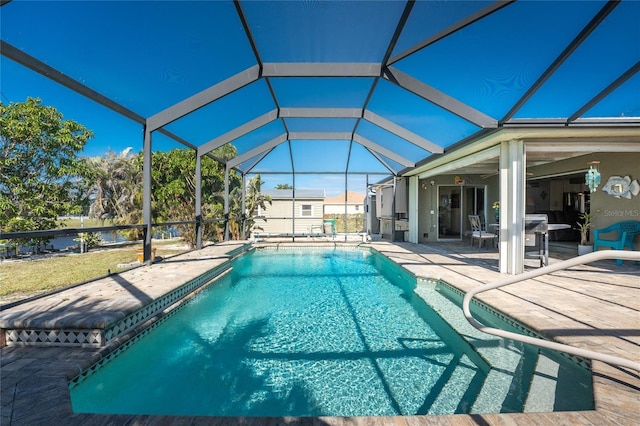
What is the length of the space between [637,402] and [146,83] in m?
6.03

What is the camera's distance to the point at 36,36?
312 centimetres

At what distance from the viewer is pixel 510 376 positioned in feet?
8.68

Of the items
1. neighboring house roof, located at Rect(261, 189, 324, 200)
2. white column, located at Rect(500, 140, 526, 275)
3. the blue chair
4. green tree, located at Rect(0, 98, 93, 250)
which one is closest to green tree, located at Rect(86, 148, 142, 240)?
green tree, located at Rect(0, 98, 93, 250)

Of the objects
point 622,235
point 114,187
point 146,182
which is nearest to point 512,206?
point 622,235

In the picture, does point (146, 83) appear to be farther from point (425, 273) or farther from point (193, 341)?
point (425, 273)

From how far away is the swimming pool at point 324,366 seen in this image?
2.35m

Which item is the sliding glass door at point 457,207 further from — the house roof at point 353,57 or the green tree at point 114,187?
the green tree at point 114,187

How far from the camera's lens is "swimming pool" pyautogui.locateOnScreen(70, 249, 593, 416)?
7.72 feet

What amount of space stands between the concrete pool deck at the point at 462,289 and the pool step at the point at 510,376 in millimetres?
288

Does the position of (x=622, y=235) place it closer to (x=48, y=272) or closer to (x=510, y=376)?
(x=510, y=376)

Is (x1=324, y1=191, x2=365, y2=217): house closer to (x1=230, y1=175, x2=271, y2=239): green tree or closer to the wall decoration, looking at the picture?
(x1=230, y1=175, x2=271, y2=239): green tree

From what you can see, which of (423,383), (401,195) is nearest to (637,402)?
(423,383)

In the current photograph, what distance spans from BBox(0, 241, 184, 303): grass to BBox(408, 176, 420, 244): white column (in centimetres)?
828

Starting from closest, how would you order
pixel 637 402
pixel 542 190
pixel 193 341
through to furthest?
pixel 637 402 < pixel 193 341 < pixel 542 190
